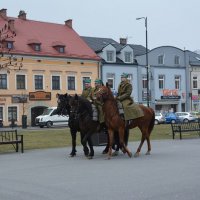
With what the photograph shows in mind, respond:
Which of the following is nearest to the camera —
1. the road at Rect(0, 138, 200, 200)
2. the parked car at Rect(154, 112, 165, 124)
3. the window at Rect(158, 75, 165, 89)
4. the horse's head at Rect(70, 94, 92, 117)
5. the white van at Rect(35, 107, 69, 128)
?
the road at Rect(0, 138, 200, 200)

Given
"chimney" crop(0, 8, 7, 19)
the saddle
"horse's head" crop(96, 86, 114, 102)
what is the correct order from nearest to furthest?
1. "horse's head" crop(96, 86, 114, 102)
2. the saddle
3. "chimney" crop(0, 8, 7, 19)

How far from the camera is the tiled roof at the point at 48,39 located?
176ft

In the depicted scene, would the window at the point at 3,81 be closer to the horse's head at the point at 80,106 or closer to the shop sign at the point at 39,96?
the shop sign at the point at 39,96

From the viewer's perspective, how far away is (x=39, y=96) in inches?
2106

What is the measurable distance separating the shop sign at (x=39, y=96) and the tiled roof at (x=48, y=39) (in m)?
Answer: 4.34

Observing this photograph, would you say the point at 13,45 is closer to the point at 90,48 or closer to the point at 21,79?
the point at 21,79

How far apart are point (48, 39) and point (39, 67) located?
4754 millimetres

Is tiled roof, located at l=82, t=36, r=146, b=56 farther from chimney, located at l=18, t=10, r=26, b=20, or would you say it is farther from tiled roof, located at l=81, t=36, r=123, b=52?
chimney, located at l=18, t=10, r=26, b=20

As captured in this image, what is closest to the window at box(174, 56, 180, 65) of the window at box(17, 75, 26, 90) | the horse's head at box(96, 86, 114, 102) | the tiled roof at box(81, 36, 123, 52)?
the tiled roof at box(81, 36, 123, 52)

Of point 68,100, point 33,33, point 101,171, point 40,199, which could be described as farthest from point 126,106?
point 33,33

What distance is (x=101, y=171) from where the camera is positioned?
1185cm

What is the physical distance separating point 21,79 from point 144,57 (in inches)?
717

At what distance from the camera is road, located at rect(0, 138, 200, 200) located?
8727 millimetres

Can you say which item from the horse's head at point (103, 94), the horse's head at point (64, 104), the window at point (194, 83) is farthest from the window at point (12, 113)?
the horse's head at point (103, 94)
